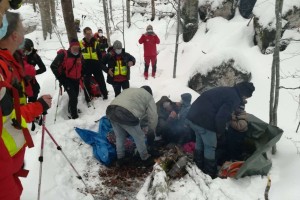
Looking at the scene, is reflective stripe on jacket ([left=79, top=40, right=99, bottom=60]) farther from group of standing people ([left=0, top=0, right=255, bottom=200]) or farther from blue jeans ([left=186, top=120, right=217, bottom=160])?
blue jeans ([left=186, top=120, right=217, bottom=160])

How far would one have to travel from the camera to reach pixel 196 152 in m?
5.68

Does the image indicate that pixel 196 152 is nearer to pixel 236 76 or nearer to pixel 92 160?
pixel 92 160

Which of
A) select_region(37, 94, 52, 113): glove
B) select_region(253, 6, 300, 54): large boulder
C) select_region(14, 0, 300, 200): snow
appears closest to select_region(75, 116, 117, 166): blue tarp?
select_region(14, 0, 300, 200): snow

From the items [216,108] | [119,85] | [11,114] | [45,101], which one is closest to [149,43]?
[119,85]

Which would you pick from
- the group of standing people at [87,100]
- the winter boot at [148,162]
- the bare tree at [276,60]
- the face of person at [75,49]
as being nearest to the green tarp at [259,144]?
the bare tree at [276,60]

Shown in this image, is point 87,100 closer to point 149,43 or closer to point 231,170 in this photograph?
point 149,43

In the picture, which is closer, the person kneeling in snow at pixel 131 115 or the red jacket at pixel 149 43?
the person kneeling in snow at pixel 131 115

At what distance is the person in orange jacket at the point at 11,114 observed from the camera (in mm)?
2064

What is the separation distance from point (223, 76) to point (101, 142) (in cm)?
434

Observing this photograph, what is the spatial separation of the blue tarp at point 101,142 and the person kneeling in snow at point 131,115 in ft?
0.82

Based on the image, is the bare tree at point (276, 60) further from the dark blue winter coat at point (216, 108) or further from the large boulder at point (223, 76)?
the large boulder at point (223, 76)

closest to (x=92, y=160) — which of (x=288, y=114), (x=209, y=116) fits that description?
(x=209, y=116)

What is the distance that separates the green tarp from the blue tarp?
2.39 meters

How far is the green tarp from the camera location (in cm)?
493
